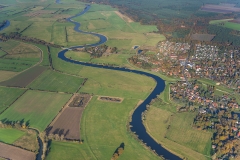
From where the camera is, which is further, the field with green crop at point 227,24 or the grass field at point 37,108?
the field with green crop at point 227,24

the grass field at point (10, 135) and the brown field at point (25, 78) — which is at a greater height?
the brown field at point (25, 78)

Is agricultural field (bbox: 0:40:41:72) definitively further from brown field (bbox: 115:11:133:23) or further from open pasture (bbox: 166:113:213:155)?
brown field (bbox: 115:11:133:23)

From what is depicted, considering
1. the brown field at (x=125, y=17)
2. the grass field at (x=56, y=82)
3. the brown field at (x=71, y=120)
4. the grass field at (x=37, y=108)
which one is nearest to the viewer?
the brown field at (x=71, y=120)

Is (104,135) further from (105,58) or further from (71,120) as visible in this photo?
(105,58)

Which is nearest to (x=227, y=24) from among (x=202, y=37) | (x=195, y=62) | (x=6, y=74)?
A: (x=202, y=37)

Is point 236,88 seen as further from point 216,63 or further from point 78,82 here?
point 78,82

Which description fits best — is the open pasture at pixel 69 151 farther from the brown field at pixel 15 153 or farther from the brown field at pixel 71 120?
the brown field at pixel 15 153

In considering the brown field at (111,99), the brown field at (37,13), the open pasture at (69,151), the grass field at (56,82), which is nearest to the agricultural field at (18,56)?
the grass field at (56,82)
